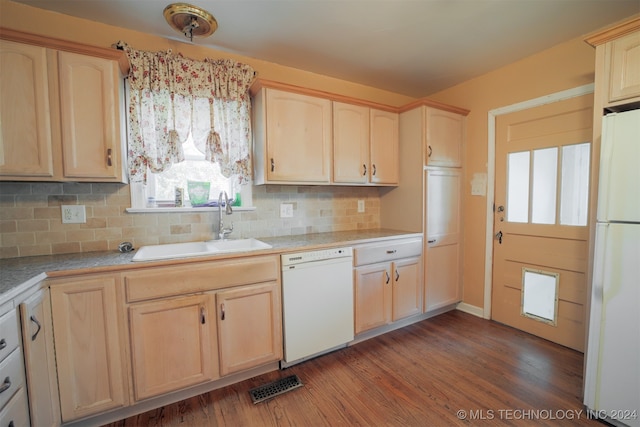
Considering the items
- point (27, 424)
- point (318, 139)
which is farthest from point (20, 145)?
point (318, 139)

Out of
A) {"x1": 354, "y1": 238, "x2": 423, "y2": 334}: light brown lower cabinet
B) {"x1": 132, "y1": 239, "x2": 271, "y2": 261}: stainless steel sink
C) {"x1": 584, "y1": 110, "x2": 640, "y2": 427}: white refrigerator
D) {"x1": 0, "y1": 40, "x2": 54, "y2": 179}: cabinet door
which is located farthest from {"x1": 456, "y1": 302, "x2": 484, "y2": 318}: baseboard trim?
{"x1": 0, "y1": 40, "x2": 54, "y2": 179}: cabinet door

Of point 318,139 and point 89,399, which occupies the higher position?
point 318,139

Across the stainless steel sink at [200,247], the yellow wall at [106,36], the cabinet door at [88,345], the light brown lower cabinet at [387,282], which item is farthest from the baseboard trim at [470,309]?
the cabinet door at [88,345]

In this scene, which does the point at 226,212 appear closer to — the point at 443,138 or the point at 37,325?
the point at 37,325

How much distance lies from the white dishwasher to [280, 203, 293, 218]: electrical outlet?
0.63m

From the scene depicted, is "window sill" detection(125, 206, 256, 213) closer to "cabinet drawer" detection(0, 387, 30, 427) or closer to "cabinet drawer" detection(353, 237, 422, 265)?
"cabinet drawer" detection(353, 237, 422, 265)

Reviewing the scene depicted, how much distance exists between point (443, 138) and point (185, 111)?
7.72 ft

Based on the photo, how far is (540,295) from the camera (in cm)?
233

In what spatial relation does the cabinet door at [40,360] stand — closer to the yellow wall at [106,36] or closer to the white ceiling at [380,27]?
the yellow wall at [106,36]

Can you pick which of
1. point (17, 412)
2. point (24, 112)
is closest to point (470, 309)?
point (17, 412)

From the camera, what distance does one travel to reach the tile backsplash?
165cm

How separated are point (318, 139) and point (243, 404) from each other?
2.02 meters

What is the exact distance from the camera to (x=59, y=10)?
1688mm

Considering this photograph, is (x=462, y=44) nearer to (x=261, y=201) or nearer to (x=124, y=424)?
(x=261, y=201)
